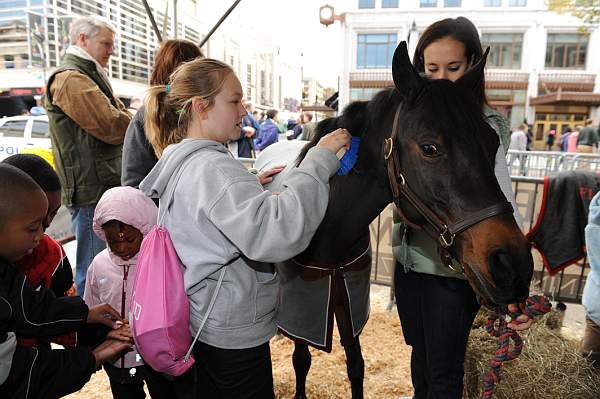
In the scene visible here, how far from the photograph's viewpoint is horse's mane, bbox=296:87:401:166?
1.52 m

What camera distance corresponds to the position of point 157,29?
4184 mm

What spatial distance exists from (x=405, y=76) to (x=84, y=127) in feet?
7.45

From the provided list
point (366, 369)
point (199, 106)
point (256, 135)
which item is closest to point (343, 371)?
point (366, 369)

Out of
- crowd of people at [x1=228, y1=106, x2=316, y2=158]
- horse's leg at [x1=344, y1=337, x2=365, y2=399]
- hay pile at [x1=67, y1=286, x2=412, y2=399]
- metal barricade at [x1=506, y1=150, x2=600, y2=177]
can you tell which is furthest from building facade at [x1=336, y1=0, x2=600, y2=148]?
horse's leg at [x1=344, y1=337, x2=365, y2=399]

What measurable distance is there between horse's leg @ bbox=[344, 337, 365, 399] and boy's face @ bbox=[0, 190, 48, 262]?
1.63 meters

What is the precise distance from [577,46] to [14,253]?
30.3 m

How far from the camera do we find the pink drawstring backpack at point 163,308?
1.18m

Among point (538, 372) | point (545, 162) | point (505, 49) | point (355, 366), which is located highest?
point (505, 49)

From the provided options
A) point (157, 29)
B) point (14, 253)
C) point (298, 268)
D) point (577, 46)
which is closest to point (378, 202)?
point (298, 268)

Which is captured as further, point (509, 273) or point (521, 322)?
point (521, 322)

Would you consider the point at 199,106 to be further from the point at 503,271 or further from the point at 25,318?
the point at 503,271

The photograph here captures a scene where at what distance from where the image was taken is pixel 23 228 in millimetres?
1156

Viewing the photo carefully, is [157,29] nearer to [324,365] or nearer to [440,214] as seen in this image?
[324,365]

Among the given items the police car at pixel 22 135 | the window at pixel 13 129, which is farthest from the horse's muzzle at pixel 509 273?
the window at pixel 13 129
